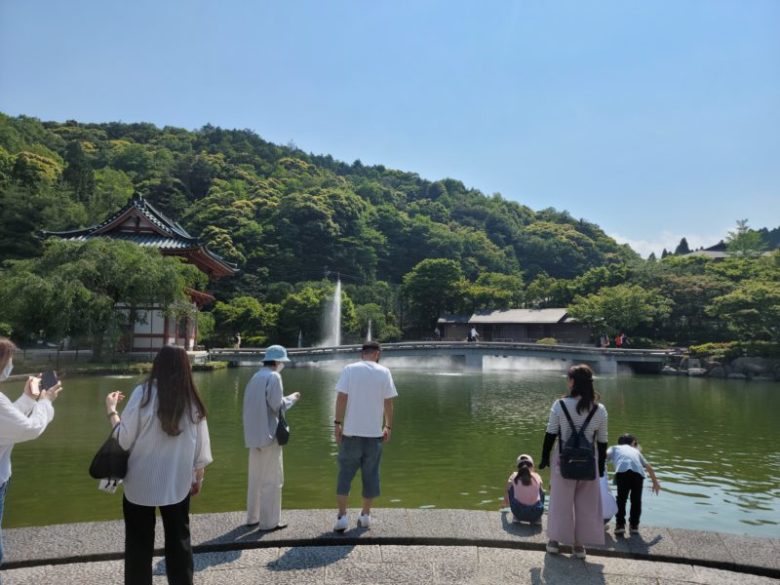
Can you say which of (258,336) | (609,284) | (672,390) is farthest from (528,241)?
(672,390)

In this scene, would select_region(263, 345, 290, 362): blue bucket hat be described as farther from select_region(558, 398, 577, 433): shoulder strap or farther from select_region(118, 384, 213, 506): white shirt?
select_region(558, 398, 577, 433): shoulder strap

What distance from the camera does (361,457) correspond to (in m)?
4.68

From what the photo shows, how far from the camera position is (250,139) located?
102m

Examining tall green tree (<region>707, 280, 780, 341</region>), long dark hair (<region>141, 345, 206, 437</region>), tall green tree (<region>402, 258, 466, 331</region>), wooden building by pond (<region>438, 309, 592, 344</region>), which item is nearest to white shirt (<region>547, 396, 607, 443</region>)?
long dark hair (<region>141, 345, 206, 437</region>)

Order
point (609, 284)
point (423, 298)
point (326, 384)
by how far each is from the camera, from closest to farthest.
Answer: point (326, 384) < point (609, 284) < point (423, 298)

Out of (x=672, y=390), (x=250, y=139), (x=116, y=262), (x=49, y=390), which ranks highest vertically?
(x=250, y=139)

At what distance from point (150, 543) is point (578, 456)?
9.40 ft

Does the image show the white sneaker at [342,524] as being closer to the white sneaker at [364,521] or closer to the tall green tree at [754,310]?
the white sneaker at [364,521]

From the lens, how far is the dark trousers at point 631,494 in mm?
4898

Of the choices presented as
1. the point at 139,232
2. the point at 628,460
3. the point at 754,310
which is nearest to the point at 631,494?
the point at 628,460

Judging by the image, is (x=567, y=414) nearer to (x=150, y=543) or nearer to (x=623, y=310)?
(x=150, y=543)

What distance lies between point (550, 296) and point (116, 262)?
4128cm

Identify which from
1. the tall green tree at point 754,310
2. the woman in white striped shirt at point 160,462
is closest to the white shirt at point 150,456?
the woman in white striped shirt at point 160,462

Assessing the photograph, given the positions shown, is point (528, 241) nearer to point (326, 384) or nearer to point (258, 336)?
point (258, 336)
